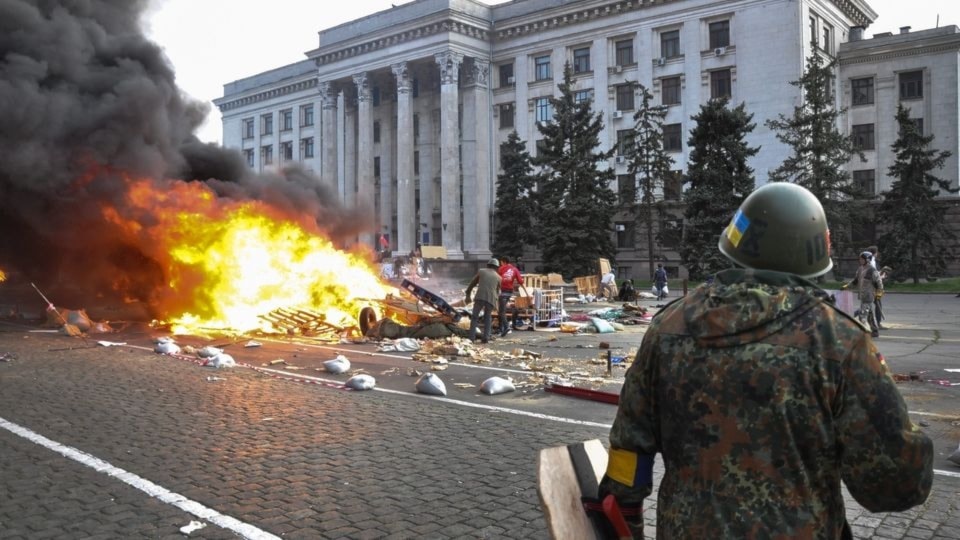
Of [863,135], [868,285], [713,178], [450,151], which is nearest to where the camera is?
[868,285]

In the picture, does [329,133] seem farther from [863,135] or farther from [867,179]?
[867,179]

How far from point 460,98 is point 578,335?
43726mm

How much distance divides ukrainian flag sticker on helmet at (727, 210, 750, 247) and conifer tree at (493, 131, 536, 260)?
1908 inches

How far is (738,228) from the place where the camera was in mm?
2102

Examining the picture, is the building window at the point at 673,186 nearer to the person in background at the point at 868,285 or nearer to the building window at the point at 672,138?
the building window at the point at 672,138

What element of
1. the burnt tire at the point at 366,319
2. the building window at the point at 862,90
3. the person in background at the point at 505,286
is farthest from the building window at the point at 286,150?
the person in background at the point at 505,286

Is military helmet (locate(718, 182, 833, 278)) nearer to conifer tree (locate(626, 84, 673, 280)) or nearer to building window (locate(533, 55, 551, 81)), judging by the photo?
conifer tree (locate(626, 84, 673, 280))

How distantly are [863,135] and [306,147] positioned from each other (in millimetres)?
51250

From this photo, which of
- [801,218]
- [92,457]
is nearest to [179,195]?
[92,457]

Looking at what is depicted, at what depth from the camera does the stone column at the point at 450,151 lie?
5350cm

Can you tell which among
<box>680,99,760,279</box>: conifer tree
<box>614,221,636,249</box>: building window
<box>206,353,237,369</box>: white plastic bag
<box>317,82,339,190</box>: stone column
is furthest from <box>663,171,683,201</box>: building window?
<box>206,353,237,369</box>: white plastic bag

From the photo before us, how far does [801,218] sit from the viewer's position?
201 centimetres

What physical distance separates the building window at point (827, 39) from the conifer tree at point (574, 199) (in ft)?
60.0

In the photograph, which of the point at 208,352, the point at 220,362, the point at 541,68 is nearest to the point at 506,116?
the point at 541,68
